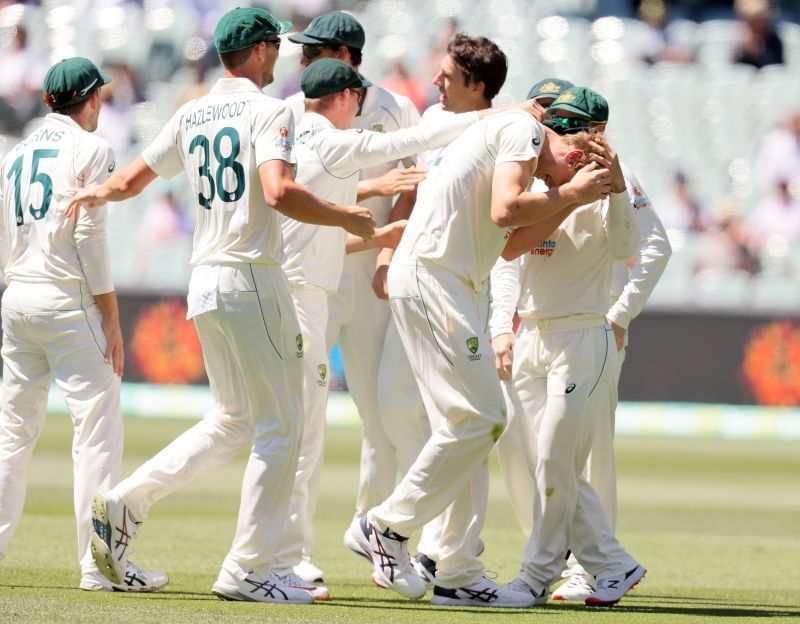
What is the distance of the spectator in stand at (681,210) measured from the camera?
15.9 meters

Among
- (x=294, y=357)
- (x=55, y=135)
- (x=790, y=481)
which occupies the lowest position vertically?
(x=790, y=481)

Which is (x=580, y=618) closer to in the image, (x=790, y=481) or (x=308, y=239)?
(x=308, y=239)

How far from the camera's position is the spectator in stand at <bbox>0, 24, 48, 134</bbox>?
58.6 ft

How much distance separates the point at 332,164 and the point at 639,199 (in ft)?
4.57

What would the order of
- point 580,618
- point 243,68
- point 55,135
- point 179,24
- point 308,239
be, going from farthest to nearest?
point 179,24
point 308,239
point 55,135
point 243,68
point 580,618

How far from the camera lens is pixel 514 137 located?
4805 millimetres

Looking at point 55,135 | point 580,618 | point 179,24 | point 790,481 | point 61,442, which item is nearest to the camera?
point 580,618

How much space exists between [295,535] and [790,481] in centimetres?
673

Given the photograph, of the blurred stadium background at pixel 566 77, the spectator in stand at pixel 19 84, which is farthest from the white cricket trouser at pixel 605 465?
the spectator in stand at pixel 19 84

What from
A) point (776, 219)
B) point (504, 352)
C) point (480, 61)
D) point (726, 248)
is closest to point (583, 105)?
point (480, 61)

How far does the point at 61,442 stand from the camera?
12172 mm

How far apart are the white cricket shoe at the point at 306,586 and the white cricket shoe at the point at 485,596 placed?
448mm

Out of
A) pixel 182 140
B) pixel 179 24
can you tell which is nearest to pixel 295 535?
pixel 182 140

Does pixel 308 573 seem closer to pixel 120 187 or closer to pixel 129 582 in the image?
pixel 129 582
